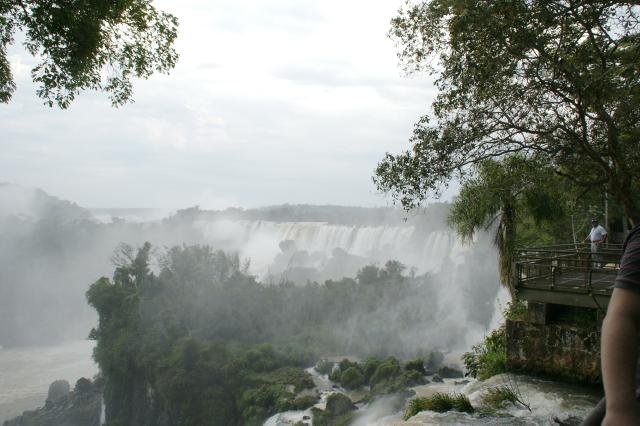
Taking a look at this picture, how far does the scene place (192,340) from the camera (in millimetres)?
36562

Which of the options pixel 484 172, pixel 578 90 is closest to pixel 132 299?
pixel 484 172

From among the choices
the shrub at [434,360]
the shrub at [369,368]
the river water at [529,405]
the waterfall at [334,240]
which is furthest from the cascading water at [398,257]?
the river water at [529,405]

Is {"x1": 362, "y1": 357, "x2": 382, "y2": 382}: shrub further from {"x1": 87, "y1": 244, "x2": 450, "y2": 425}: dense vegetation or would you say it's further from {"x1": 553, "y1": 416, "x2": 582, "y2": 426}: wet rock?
{"x1": 553, "y1": 416, "x2": 582, "y2": 426}: wet rock

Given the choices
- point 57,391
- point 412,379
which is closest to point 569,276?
point 412,379

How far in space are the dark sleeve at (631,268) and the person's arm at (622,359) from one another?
2 cm

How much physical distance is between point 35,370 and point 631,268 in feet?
191

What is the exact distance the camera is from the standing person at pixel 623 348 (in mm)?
1439

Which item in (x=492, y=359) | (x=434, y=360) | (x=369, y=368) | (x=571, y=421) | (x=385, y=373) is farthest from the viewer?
(x=434, y=360)

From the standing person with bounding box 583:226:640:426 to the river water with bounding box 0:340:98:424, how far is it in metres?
45.1

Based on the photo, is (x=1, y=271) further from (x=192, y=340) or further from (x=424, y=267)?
(x=424, y=267)

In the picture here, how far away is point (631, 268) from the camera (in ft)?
4.81

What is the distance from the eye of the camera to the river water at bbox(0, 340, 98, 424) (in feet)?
133

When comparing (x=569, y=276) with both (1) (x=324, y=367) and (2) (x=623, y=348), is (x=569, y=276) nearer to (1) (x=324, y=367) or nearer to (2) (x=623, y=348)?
(2) (x=623, y=348)

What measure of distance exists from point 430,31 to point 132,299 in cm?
3891
